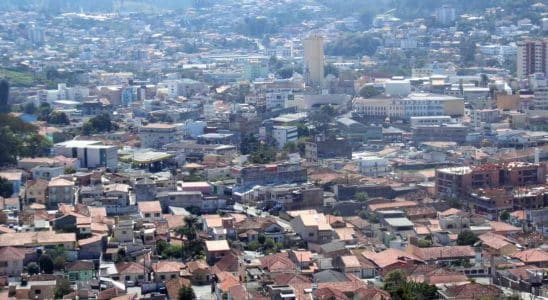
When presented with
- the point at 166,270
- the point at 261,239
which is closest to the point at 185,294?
the point at 166,270

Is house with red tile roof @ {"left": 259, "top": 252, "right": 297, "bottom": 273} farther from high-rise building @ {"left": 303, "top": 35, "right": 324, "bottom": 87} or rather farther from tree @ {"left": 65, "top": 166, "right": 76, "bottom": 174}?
high-rise building @ {"left": 303, "top": 35, "right": 324, "bottom": 87}

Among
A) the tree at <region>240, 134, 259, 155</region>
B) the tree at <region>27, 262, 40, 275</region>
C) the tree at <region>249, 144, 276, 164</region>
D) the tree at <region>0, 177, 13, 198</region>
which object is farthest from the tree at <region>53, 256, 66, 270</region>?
the tree at <region>240, 134, 259, 155</region>

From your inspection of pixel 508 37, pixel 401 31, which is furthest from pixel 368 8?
pixel 508 37

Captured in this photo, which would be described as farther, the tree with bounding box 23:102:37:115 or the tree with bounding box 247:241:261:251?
the tree with bounding box 23:102:37:115

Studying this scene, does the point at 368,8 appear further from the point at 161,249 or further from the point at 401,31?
the point at 161,249

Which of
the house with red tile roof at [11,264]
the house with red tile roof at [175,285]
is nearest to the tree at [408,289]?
the house with red tile roof at [175,285]

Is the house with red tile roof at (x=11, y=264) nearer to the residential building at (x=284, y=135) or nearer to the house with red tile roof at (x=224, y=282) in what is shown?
the house with red tile roof at (x=224, y=282)

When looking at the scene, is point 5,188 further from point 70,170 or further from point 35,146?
point 35,146
